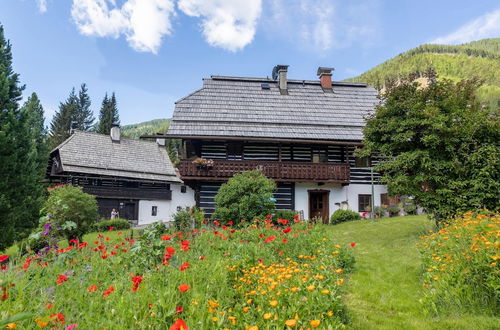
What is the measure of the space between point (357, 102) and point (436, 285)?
18816mm

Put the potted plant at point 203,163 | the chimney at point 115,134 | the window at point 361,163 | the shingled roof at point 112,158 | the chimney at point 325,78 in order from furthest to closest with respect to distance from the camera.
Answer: the chimney at point 115,134
the shingled roof at point 112,158
the chimney at point 325,78
the window at point 361,163
the potted plant at point 203,163

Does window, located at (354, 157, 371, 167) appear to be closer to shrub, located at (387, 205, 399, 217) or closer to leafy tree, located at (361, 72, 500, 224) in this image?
shrub, located at (387, 205, 399, 217)

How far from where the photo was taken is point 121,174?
96.0ft

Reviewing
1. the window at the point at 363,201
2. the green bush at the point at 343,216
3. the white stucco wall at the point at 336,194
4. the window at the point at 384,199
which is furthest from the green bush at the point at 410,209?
the green bush at the point at 343,216

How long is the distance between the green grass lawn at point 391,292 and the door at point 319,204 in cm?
807

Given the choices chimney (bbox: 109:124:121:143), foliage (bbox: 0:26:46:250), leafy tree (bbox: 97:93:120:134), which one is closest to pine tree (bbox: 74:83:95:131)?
leafy tree (bbox: 97:93:120:134)

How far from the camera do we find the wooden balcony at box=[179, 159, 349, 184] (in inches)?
659

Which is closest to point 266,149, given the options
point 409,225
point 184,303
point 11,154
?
point 409,225

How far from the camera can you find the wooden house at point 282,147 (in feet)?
56.4

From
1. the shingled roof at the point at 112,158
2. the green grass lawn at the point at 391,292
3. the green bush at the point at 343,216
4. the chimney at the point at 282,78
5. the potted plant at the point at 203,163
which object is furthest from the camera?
the shingled roof at the point at 112,158

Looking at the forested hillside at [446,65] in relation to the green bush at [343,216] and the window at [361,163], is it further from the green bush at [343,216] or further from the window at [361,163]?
the green bush at [343,216]

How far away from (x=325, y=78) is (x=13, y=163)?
1989cm

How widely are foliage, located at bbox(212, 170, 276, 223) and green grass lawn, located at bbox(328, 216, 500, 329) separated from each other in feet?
13.7

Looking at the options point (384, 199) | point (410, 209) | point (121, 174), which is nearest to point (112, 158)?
point (121, 174)
